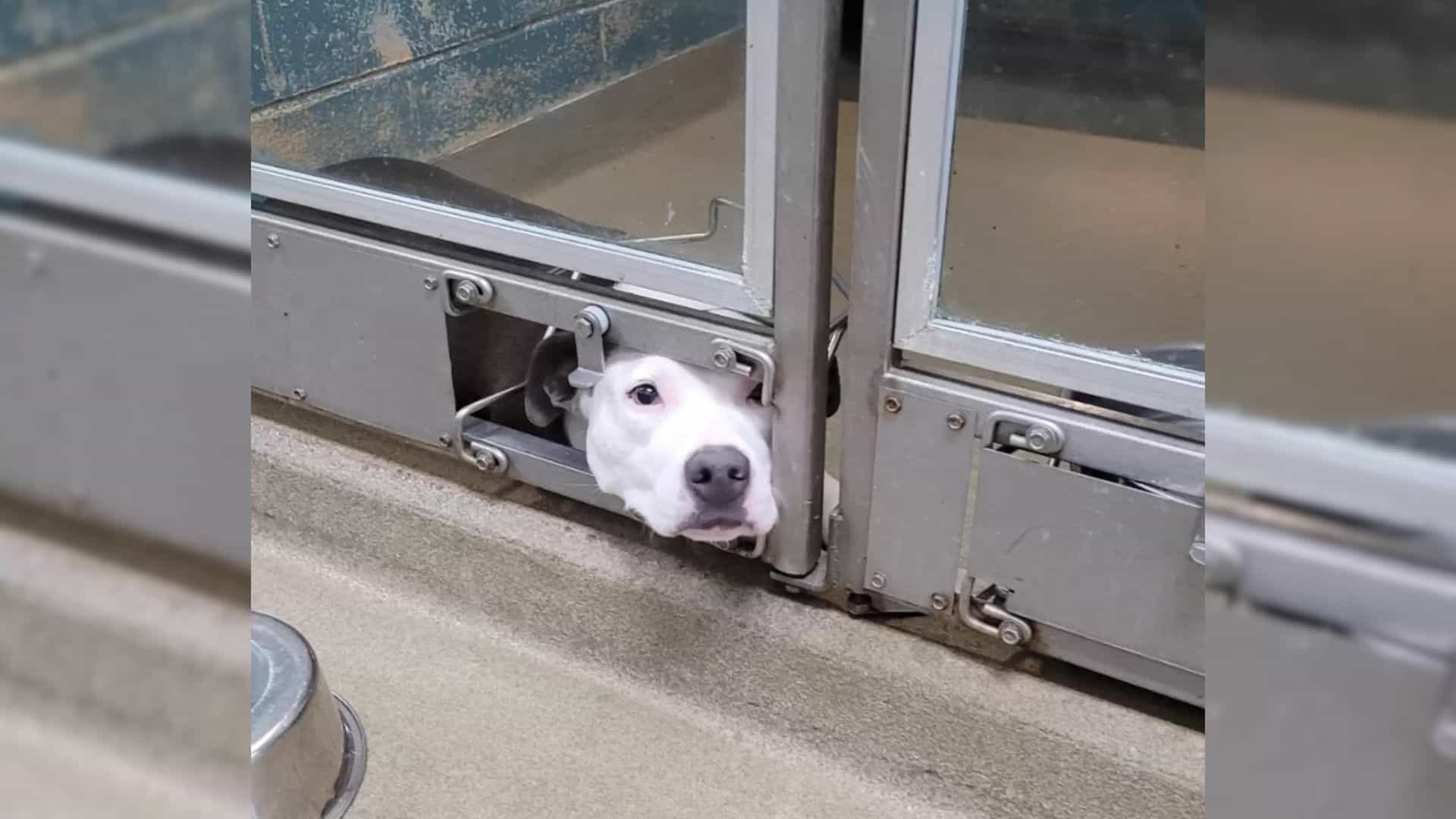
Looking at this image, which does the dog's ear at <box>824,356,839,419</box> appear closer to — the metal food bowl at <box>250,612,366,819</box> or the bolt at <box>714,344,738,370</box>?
the bolt at <box>714,344,738,370</box>

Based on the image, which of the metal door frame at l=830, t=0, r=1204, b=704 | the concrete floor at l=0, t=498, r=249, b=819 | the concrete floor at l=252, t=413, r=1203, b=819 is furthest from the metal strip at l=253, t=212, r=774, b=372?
the concrete floor at l=0, t=498, r=249, b=819

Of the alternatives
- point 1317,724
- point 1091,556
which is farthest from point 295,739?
point 1317,724

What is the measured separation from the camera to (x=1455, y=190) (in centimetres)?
16

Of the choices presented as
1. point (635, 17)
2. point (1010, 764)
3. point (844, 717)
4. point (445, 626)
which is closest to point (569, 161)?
point (635, 17)

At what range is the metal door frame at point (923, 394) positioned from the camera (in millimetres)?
862

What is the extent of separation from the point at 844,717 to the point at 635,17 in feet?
2.50

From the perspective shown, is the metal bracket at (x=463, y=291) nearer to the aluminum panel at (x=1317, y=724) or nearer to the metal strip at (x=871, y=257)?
the metal strip at (x=871, y=257)

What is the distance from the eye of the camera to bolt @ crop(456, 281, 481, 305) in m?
1.14

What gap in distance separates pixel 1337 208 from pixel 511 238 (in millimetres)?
1014

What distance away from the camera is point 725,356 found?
40.6 inches

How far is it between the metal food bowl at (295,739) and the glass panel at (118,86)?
78cm

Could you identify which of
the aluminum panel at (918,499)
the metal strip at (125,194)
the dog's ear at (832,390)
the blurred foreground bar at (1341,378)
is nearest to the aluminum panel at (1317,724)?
the blurred foreground bar at (1341,378)

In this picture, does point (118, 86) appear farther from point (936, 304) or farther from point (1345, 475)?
point (936, 304)

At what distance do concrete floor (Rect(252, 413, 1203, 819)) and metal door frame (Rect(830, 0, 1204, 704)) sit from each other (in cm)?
7
